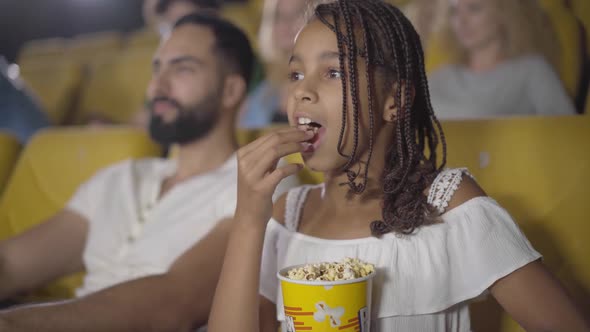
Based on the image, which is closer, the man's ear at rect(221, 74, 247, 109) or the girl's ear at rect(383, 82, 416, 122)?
the girl's ear at rect(383, 82, 416, 122)

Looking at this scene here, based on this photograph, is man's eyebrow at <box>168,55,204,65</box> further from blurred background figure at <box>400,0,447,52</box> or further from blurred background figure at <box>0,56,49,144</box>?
blurred background figure at <box>0,56,49,144</box>

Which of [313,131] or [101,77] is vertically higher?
[101,77]

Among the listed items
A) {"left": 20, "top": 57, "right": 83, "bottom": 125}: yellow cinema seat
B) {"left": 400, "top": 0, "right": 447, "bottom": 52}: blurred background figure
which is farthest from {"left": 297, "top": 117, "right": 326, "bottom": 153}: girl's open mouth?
{"left": 20, "top": 57, "right": 83, "bottom": 125}: yellow cinema seat

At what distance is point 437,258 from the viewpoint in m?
0.89

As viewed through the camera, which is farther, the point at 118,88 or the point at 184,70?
the point at 118,88

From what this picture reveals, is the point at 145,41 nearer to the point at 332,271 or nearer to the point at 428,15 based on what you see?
the point at 428,15

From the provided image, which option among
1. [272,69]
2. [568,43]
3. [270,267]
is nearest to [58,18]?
[272,69]

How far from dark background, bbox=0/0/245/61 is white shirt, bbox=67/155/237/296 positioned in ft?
10.4

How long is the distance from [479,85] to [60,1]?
11.8ft

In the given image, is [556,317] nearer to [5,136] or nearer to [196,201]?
[196,201]

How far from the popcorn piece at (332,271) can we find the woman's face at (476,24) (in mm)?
1511

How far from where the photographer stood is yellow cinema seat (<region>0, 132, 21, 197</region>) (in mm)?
2045

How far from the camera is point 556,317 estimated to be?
2.59 feet

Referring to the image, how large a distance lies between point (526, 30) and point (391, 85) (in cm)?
128
